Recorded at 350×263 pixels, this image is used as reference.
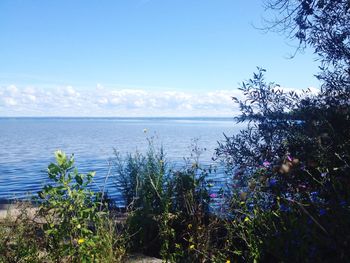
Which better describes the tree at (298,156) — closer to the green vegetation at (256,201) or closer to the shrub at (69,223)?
the green vegetation at (256,201)

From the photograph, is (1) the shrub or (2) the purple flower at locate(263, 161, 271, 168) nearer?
(1) the shrub

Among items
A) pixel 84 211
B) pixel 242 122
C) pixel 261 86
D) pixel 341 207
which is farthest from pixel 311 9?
pixel 84 211

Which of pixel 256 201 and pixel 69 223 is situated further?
pixel 256 201

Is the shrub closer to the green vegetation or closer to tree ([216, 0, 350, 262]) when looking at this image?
the green vegetation

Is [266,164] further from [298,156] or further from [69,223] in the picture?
[69,223]

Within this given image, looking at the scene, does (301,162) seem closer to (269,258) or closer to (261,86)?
(269,258)

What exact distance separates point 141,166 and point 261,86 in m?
3.39

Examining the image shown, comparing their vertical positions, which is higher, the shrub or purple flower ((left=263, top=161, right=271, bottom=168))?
purple flower ((left=263, top=161, right=271, bottom=168))

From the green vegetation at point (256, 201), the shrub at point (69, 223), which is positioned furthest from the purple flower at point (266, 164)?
the shrub at point (69, 223)

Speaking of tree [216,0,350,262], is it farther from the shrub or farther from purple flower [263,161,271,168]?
the shrub

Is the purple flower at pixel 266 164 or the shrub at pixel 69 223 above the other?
the purple flower at pixel 266 164

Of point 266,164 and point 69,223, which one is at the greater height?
Result: point 266,164

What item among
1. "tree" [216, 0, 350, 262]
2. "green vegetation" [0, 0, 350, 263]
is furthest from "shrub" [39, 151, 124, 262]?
"tree" [216, 0, 350, 262]

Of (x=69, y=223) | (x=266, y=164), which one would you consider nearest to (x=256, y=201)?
(x=266, y=164)
